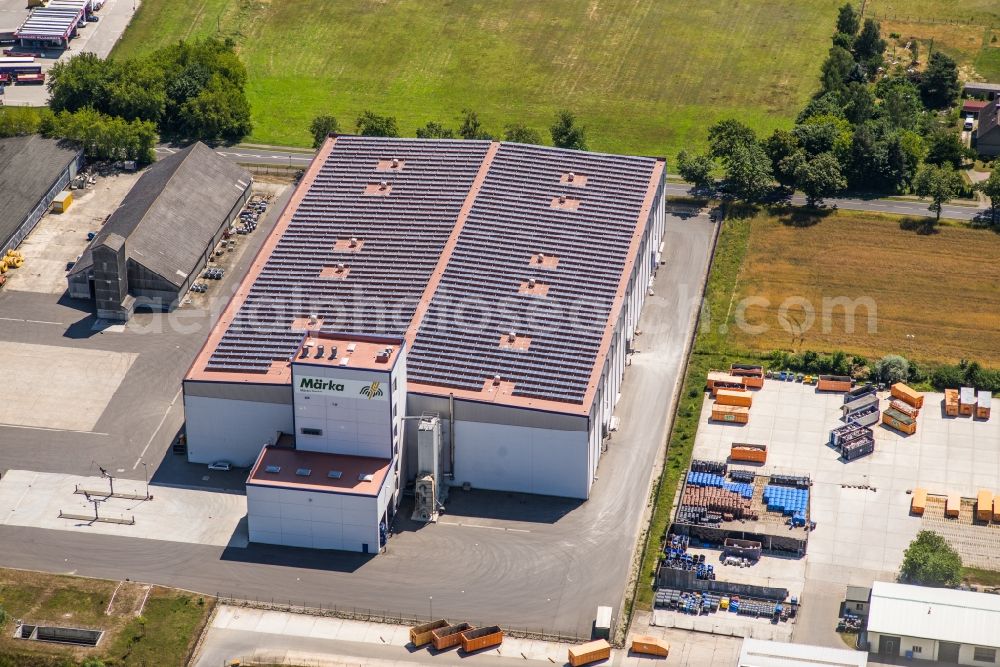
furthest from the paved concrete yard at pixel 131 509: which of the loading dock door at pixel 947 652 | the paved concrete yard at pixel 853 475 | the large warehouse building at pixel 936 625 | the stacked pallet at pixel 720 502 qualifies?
the loading dock door at pixel 947 652

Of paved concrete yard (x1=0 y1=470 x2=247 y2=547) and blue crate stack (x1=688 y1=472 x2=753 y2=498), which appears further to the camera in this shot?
blue crate stack (x1=688 y1=472 x2=753 y2=498)

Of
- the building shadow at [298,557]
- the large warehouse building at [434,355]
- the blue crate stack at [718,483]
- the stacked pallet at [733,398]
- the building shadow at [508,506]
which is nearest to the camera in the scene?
the building shadow at [298,557]

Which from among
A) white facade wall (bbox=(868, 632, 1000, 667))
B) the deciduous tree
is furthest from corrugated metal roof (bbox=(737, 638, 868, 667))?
the deciduous tree

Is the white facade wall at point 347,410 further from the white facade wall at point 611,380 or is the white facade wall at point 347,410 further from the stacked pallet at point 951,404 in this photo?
the stacked pallet at point 951,404

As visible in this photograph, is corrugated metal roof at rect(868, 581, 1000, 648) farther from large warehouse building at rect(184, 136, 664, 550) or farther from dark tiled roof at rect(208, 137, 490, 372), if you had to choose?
dark tiled roof at rect(208, 137, 490, 372)

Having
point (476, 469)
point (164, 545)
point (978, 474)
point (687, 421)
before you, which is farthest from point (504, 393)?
point (978, 474)
